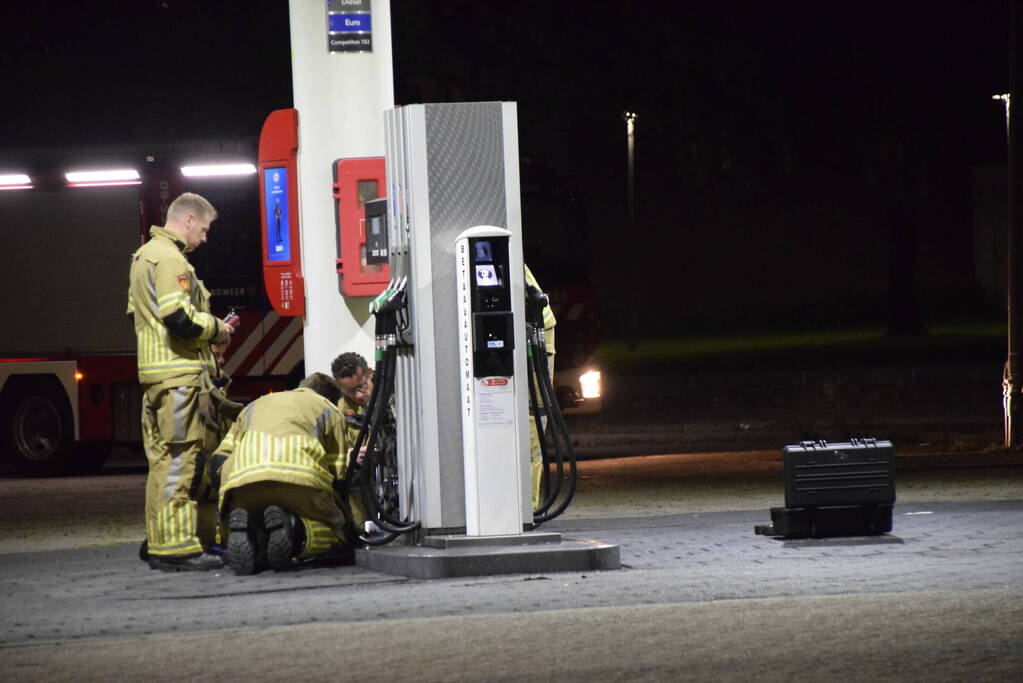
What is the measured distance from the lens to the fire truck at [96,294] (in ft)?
60.2

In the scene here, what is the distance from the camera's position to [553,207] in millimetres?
20375

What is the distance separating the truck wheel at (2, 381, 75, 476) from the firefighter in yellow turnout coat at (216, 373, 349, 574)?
9.43 metres

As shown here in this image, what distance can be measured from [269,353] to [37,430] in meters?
2.97

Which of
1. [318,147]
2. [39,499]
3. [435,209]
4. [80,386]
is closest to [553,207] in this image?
[80,386]

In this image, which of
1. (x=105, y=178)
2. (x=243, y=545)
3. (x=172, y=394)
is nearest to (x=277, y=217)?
(x=172, y=394)

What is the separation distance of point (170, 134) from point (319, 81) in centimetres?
798

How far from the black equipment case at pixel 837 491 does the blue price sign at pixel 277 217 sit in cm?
355

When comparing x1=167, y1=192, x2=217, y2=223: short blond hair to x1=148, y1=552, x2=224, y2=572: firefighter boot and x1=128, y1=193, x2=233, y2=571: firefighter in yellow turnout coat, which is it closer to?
x1=128, y1=193, x2=233, y2=571: firefighter in yellow turnout coat

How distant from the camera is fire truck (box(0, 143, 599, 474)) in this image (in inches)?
722

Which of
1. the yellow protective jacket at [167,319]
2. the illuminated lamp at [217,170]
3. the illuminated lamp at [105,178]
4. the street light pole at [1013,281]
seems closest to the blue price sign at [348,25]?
the yellow protective jacket at [167,319]

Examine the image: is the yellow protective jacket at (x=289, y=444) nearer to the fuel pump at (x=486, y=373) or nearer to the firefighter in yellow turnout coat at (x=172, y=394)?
the firefighter in yellow turnout coat at (x=172, y=394)

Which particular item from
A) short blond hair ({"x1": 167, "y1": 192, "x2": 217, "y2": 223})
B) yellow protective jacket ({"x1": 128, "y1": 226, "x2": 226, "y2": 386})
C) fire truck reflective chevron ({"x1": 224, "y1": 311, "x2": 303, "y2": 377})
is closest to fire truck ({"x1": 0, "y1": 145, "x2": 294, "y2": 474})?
fire truck reflective chevron ({"x1": 224, "y1": 311, "x2": 303, "y2": 377})

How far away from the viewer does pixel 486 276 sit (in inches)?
380

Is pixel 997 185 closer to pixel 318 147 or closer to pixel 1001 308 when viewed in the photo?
pixel 1001 308
